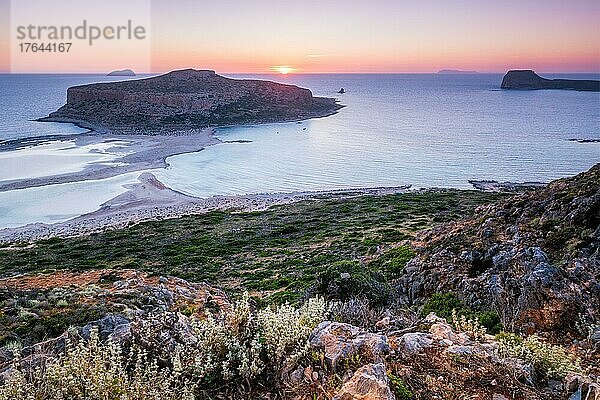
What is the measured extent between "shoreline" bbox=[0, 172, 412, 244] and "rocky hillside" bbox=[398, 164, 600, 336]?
24.4m

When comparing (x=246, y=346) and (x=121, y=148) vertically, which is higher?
(x=246, y=346)

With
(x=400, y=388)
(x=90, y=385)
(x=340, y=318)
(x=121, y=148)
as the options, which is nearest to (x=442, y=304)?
(x=340, y=318)

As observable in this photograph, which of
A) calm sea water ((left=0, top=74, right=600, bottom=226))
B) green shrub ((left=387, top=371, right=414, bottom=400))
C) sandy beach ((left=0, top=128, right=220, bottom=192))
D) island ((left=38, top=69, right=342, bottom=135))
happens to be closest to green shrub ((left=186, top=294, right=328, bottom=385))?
green shrub ((left=387, top=371, right=414, bottom=400))

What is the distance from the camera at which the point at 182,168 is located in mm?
53844

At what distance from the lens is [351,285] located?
9.93 m

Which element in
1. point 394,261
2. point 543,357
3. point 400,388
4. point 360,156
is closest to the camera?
point 400,388

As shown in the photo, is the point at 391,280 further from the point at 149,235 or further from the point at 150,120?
the point at 150,120

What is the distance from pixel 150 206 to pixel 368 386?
37.0m

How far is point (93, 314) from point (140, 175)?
42.6 m

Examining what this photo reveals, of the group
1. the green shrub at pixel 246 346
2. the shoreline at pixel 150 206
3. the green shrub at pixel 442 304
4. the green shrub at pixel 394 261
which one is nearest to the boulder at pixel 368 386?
the green shrub at pixel 246 346

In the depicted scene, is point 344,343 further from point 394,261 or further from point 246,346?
point 394,261

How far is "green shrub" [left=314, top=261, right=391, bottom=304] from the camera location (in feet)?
31.9

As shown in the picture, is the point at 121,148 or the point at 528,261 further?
the point at 121,148

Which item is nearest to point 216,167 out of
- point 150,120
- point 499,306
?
point 150,120
